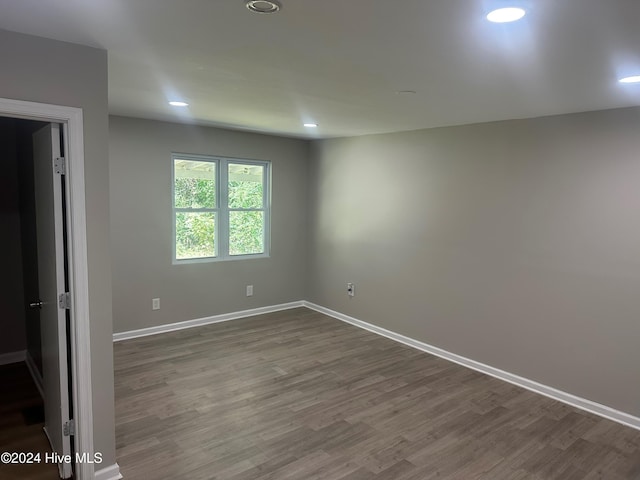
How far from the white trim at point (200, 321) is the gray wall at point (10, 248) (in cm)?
92

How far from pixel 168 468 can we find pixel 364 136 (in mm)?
3977

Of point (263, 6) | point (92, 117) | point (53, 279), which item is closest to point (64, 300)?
point (53, 279)

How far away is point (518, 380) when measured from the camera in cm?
383

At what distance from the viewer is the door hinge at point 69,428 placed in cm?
234

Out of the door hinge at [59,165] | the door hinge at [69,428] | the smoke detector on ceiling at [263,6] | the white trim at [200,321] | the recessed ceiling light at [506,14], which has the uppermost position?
the smoke detector on ceiling at [263,6]

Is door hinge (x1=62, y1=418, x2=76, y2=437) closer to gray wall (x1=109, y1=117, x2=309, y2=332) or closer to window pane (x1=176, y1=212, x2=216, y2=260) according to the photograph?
gray wall (x1=109, y1=117, x2=309, y2=332)

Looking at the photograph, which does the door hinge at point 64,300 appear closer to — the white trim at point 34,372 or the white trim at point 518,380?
the white trim at point 34,372

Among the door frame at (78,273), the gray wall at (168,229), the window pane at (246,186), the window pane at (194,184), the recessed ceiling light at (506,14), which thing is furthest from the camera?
the window pane at (246,186)

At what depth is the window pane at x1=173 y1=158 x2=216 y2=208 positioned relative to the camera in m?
5.03

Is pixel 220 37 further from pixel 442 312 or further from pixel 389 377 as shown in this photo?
pixel 442 312

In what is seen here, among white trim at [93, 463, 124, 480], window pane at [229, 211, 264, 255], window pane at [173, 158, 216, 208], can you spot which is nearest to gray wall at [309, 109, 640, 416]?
window pane at [229, 211, 264, 255]

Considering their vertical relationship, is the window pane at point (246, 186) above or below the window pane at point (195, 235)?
above

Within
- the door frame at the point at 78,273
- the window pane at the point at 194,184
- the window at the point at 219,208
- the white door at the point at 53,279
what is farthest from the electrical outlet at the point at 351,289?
the door frame at the point at 78,273

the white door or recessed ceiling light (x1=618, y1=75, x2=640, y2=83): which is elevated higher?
recessed ceiling light (x1=618, y1=75, x2=640, y2=83)
